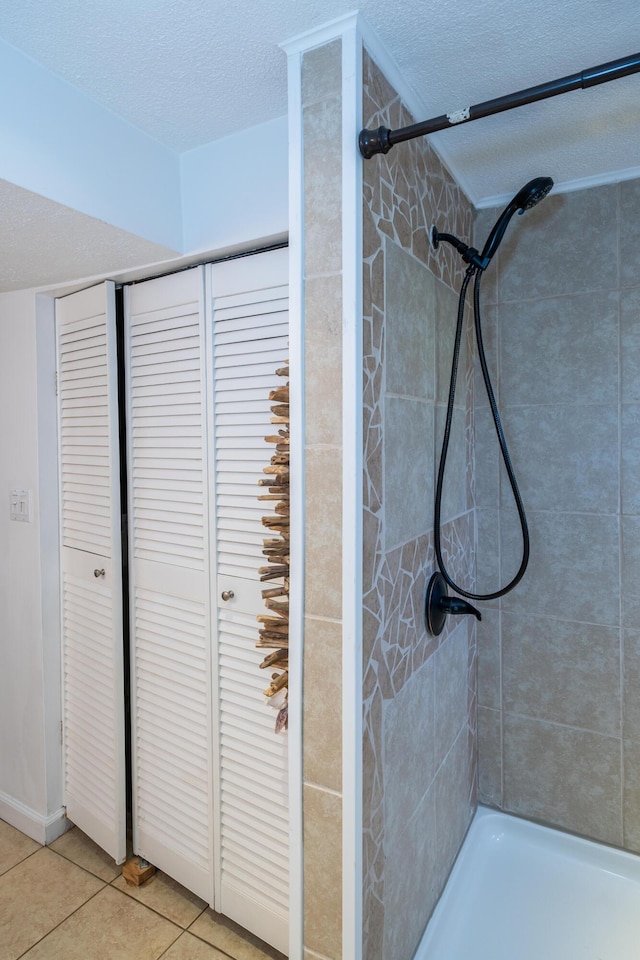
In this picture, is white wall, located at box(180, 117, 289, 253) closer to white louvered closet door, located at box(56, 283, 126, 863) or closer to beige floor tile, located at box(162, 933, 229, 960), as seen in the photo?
white louvered closet door, located at box(56, 283, 126, 863)

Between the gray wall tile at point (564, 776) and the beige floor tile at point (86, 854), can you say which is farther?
the beige floor tile at point (86, 854)

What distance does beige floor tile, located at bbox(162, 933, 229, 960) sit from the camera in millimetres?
1604

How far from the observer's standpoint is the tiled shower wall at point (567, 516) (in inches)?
62.9

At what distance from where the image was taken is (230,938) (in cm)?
167

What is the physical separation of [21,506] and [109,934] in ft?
4.61

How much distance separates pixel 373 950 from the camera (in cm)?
112

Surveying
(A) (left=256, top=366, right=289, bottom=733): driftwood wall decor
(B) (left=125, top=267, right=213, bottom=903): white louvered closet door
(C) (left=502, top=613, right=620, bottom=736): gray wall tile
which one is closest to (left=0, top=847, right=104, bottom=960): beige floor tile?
(B) (left=125, top=267, right=213, bottom=903): white louvered closet door

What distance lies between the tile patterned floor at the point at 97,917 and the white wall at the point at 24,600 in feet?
0.58

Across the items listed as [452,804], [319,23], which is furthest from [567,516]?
[319,23]

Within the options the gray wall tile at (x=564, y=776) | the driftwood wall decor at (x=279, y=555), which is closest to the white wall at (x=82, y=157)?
the driftwood wall decor at (x=279, y=555)

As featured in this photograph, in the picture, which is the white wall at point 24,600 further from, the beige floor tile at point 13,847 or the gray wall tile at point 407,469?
the gray wall tile at point 407,469

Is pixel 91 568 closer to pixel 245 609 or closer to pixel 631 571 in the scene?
pixel 245 609

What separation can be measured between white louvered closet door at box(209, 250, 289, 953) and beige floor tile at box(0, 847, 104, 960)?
565 millimetres

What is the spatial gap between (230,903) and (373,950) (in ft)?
2.35
